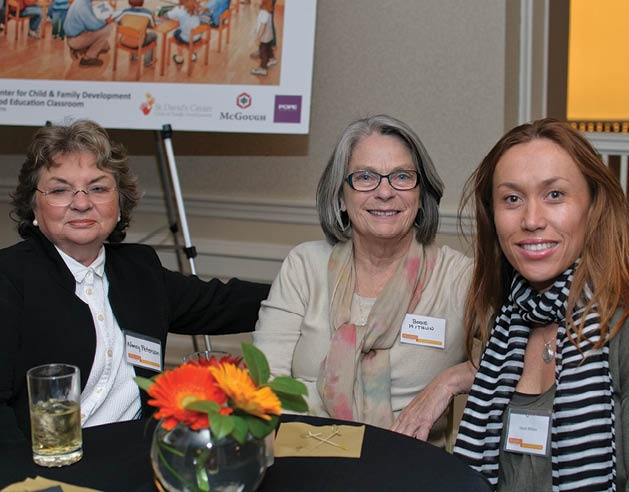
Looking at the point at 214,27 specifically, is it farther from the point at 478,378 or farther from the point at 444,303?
the point at 478,378

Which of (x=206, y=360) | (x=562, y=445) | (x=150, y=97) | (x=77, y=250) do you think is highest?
(x=150, y=97)

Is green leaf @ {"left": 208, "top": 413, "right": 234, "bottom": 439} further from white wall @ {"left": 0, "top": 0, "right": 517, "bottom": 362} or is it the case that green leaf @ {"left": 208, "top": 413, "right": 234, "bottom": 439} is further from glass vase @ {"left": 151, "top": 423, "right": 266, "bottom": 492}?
white wall @ {"left": 0, "top": 0, "right": 517, "bottom": 362}

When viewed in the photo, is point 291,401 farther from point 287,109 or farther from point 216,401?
point 287,109

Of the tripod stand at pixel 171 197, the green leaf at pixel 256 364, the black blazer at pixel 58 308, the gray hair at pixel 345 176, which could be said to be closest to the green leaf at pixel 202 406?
the green leaf at pixel 256 364

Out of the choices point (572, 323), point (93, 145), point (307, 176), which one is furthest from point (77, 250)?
point (307, 176)

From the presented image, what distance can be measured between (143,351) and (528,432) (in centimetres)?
107

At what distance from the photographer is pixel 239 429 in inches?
47.9

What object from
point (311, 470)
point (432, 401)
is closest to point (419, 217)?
point (432, 401)

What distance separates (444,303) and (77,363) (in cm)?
105

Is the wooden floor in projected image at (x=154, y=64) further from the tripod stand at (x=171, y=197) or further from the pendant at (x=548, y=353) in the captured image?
the pendant at (x=548, y=353)

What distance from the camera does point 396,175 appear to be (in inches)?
94.0

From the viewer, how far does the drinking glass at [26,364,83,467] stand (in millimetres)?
1494

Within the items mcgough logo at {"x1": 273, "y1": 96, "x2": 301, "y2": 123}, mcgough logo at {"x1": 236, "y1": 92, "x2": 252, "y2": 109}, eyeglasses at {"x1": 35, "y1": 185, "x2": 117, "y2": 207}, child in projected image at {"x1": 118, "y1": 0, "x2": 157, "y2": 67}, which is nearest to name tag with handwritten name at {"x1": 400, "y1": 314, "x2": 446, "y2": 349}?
eyeglasses at {"x1": 35, "y1": 185, "x2": 117, "y2": 207}

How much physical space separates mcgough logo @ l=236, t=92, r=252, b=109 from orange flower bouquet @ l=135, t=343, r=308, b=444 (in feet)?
7.47
